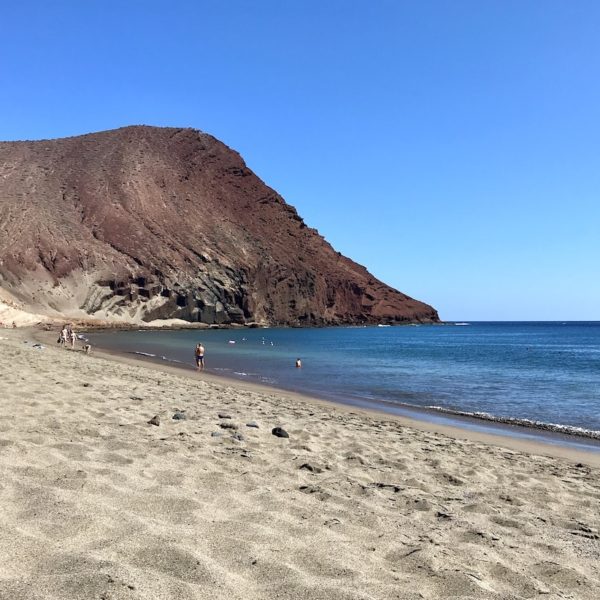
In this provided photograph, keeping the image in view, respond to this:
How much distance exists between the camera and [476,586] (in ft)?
10.7

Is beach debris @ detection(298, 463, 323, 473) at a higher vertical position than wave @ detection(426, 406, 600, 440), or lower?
higher

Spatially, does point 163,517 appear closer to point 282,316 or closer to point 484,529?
point 484,529

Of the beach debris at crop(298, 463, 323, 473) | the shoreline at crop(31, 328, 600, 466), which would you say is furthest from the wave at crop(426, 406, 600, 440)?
the beach debris at crop(298, 463, 323, 473)

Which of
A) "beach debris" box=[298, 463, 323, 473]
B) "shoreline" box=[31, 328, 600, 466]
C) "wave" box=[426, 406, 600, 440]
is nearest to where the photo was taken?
"beach debris" box=[298, 463, 323, 473]

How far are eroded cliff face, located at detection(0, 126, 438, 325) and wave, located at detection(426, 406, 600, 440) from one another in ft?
222

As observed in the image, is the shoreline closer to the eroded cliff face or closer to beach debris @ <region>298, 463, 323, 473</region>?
beach debris @ <region>298, 463, 323, 473</region>

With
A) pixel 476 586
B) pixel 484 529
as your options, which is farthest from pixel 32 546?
pixel 484 529

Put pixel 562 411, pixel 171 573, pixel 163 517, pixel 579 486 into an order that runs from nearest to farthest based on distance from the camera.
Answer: pixel 171 573, pixel 163 517, pixel 579 486, pixel 562 411

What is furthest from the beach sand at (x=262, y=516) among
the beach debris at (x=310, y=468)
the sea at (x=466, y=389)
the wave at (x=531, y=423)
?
the sea at (x=466, y=389)

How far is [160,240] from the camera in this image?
301 ft

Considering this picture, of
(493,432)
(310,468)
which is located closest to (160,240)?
(493,432)

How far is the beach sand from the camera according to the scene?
2.97 metres

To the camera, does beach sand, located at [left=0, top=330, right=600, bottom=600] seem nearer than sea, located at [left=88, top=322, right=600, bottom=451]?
Yes

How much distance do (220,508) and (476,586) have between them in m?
1.99
